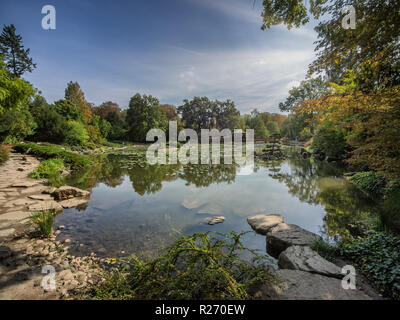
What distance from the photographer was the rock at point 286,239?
275 centimetres

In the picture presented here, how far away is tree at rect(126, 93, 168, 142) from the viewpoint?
32.1 m

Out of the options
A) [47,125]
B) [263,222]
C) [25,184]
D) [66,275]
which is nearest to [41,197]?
[25,184]

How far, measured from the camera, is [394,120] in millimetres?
2969

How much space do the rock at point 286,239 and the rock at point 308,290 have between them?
35.8 inches

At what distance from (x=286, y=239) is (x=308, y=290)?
4.03ft

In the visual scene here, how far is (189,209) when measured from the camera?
14.6ft

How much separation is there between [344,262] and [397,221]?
1.62m

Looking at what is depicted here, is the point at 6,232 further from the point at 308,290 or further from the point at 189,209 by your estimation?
the point at 308,290

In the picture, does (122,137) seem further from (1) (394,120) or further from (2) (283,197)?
(1) (394,120)

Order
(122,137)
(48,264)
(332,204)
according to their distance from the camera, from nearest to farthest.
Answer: (48,264) → (332,204) → (122,137)

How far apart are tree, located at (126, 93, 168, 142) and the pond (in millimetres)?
26485

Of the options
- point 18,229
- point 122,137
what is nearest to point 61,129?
point 122,137

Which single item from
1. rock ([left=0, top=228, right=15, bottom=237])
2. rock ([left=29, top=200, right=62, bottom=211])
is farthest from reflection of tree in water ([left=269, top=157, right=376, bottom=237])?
rock ([left=29, top=200, right=62, bottom=211])

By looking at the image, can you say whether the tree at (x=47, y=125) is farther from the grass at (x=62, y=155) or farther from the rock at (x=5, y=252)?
the rock at (x=5, y=252)
